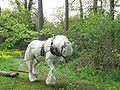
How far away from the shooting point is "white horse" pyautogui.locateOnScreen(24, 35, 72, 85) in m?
8.16

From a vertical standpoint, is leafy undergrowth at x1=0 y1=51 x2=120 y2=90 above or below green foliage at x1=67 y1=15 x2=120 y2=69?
below

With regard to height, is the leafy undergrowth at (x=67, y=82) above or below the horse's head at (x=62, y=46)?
below

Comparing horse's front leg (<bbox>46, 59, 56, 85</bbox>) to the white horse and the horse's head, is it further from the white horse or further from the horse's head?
the horse's head

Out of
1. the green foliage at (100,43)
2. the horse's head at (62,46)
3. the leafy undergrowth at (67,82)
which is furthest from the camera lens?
the green foliage at (100,43)

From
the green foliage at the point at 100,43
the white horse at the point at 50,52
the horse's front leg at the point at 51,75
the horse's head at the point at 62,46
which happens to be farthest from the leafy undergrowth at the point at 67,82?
the horse's head at the point at 62,46

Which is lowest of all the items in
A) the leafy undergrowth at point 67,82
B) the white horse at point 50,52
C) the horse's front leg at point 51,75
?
the leafy undergrowth at point 67,82

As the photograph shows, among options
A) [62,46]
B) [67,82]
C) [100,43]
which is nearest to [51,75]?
[62,46]

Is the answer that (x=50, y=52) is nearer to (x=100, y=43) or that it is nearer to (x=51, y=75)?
(x=51, y=75)

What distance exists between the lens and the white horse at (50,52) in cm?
816

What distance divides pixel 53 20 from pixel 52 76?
53.1m

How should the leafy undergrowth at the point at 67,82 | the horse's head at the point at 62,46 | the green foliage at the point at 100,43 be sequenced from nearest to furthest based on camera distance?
the horse's head at the point at 62,46, the leafy undergrowth at the point at 67,82, the green foliage at the point at 100,43

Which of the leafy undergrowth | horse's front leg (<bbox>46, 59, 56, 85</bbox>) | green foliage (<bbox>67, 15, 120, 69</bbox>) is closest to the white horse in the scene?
horse's front leg (<bbox>46, 59, 56, 85</bbox>)

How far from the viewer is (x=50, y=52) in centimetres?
866

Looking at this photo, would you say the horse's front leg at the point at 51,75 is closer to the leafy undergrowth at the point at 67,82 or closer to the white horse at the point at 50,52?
the white horse at the point at 50,52
